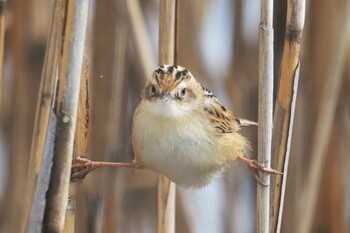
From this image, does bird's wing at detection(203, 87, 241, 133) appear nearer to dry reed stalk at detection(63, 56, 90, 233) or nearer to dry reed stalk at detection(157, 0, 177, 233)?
dry reed stalk at detection(157, 0, 177, 233)

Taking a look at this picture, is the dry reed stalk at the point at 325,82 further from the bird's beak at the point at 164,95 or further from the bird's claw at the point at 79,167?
the bird's claw at the point at 79,167

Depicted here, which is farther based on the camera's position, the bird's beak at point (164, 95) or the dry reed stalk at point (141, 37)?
the dry reed stalk at point (141, 37)

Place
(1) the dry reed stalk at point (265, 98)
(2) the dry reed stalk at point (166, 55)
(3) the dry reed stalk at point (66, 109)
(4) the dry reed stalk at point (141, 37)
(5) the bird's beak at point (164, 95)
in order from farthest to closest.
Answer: (4) the dry reed stalk at point (141, 37)
(2) the dry reed stalk at point (166, 55)
(5) the bird's beak at point (164, 95)
(1) the dry reed stalk at point (265, 98)
(3) the dry reed stalk at point (66, 109)

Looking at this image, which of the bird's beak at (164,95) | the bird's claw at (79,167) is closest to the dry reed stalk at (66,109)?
the bird's claw at (79,167)

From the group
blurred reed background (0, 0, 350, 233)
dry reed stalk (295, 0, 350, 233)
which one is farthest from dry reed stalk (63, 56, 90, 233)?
dry reed stalk (295, 0, 350, 233)

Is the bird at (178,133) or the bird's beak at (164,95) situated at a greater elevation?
the bird's beak at (164,95)

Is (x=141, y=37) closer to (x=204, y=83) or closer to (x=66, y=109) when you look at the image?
(x=204, y=83)
